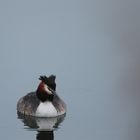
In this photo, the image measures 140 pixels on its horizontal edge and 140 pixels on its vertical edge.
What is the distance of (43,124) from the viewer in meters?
3.73

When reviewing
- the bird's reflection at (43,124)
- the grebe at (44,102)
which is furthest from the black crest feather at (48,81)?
the bird's reflection at (43,124)

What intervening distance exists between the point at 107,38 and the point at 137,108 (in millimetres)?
1303

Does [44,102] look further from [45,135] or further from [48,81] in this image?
[45,135]

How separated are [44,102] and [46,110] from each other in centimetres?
11

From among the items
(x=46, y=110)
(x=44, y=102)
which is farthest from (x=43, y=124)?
(x=44, y=102)

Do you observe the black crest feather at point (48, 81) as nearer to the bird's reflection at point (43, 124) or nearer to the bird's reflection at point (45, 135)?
the bird's reflection at point (43, 124)

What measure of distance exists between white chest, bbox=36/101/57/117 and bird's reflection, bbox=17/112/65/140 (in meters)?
0.05

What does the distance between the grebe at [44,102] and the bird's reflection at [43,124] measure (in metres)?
0.06

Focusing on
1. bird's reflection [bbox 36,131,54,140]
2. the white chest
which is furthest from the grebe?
bird's reflection [bbox 36,131,54,140]

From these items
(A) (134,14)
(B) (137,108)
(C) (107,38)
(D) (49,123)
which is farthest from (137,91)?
(A) (134,14)

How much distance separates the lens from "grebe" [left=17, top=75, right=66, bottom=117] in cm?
396

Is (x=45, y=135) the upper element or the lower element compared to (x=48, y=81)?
lower

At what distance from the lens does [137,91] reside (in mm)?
3693

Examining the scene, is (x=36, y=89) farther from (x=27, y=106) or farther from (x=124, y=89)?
(x=124, y=89)
